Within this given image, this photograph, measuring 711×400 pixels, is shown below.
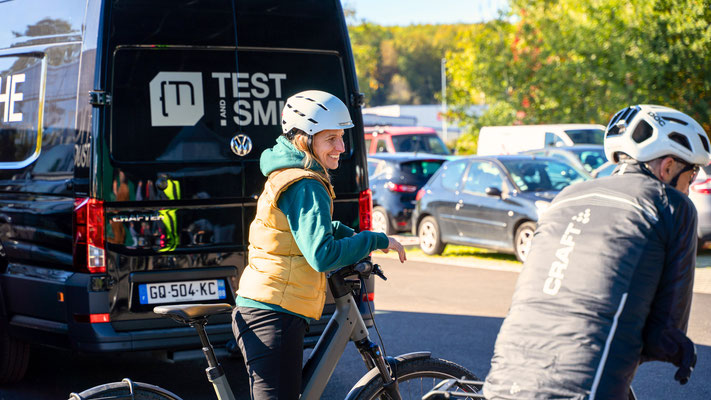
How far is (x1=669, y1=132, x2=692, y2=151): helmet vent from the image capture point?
2624mm

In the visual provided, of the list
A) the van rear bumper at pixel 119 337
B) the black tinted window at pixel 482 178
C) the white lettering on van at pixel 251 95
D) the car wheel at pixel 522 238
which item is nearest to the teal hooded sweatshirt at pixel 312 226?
the van rear bumper at pixel 119 337

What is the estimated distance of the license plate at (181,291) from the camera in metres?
5.38

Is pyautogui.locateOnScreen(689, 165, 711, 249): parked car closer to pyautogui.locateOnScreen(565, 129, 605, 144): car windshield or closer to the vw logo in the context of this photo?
pyautogui.locateOnScreen(565, 129, 605, 144): car windshield

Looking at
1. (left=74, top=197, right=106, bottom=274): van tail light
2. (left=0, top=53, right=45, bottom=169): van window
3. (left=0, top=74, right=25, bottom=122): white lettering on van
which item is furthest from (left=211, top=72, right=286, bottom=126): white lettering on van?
(left=0, top=74, right=25, bottom=122): white lettering on van

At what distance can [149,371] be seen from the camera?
677cm

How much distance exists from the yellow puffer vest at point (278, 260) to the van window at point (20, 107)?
3.04 metres

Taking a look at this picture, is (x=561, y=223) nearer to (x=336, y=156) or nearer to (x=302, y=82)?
(x=336, y=156)

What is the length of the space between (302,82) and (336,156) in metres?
2.44

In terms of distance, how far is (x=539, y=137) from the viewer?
20125 millimetres

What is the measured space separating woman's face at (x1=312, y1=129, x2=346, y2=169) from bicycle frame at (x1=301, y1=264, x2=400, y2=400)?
46 centimetres

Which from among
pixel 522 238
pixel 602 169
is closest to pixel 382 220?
pixel 522 238

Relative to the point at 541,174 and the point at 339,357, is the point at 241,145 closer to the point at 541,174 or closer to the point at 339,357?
the point at 339,357

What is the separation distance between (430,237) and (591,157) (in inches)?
130

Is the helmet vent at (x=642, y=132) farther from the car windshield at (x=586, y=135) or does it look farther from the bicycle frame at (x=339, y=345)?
the car windshield at (x=586, y=135)
